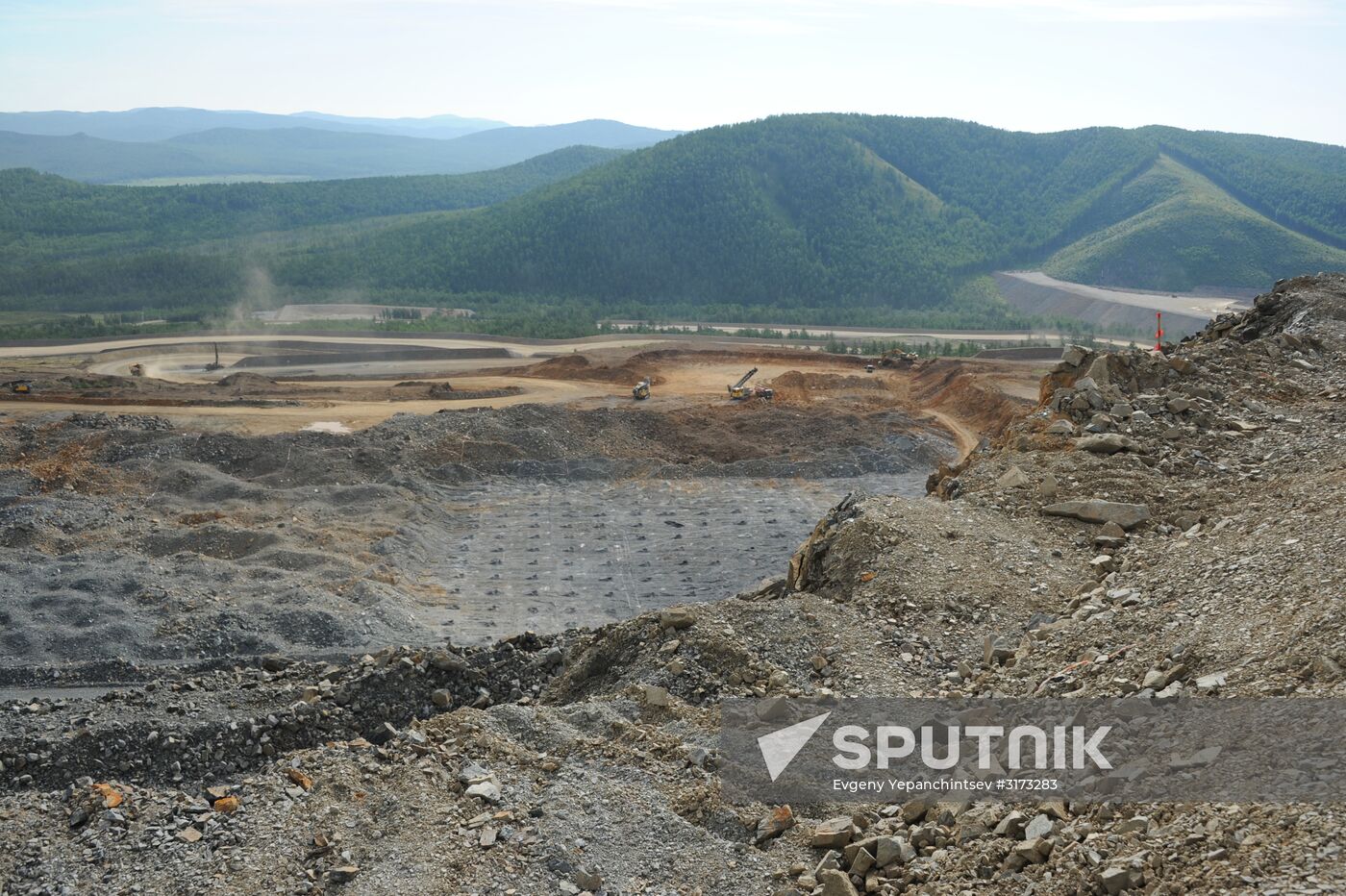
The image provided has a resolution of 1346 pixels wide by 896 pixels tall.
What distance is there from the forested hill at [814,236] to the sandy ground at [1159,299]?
201 centimetres

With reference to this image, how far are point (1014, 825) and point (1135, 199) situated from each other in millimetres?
77425

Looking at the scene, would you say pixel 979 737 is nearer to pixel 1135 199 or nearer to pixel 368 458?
pixel 368 458

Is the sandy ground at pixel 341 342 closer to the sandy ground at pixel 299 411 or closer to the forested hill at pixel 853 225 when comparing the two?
the sandy ground at pixel 299 411

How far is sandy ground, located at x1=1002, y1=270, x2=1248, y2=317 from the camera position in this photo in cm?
5203

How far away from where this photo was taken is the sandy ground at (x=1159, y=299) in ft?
171

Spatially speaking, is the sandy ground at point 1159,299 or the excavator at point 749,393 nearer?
the excavator at point 749,393

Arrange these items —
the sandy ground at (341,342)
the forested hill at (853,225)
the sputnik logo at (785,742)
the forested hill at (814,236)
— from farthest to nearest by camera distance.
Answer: the forested hill at (853,225) < the forested hill at (814,236) < the sandy ground at (341,342) < the sputnik logo at (785,742)

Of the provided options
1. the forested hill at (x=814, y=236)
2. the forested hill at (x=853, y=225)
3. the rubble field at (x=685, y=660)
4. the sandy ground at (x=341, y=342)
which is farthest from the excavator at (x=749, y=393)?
the forested hill at (x=853, y=225)

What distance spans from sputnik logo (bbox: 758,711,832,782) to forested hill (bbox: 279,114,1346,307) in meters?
58.3

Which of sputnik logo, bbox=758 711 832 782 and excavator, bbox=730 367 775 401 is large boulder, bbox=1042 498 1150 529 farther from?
excavator, bbox=730 367 775 401

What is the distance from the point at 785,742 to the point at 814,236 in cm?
6500

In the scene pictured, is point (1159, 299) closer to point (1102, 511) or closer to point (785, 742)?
point (1102, 511)

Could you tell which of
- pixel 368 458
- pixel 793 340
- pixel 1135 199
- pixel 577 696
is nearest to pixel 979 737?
pixel 577 696

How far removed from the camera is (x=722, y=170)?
251 ft
